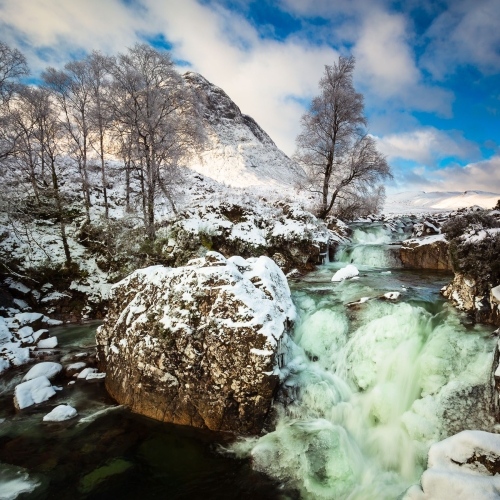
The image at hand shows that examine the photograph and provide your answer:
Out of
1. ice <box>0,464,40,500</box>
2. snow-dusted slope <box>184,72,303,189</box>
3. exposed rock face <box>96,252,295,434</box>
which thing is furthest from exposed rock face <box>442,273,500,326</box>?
snow-dusted slope <box>184,72,303,189</box>

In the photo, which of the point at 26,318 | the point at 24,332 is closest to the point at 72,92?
the point at 26,318

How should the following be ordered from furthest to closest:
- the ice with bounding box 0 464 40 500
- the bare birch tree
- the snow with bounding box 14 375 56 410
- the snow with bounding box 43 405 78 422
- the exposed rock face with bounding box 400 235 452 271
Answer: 1. the bare birch tree
2. the exposed rock face with bounding box 400 235 452 271
3. the snow with bounding box 14 375 56 410
4. the snow with bounding box 43 405 78 422
5. the ice with bounding box 0 464 40 500

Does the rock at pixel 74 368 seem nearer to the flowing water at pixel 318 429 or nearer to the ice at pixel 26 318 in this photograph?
the flowing water at pixel 318 429

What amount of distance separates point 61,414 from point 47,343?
14.5ft

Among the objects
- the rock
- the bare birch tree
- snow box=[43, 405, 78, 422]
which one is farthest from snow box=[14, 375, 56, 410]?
the bare birch tree

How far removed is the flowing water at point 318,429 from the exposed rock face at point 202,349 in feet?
1.30

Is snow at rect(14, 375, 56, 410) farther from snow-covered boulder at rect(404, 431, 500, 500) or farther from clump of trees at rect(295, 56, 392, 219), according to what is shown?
clump of trees at rect(295, 56, 392, 219)

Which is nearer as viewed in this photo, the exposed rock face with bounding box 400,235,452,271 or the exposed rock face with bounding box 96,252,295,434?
the exposed rock face with bounding box 96,252,295,434

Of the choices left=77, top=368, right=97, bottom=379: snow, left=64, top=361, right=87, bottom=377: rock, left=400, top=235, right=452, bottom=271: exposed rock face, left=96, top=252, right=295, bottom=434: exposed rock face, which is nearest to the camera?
left=96, top=252, right=295, bottom=434: exposed rock face

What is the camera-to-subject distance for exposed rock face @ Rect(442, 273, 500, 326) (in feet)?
21.3

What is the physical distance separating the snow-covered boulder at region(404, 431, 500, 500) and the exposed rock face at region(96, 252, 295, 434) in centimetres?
290

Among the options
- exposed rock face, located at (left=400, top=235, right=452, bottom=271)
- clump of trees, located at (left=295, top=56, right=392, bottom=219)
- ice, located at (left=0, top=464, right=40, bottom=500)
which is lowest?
ice, located at (left=0, top=464, right=40, bottom=500)

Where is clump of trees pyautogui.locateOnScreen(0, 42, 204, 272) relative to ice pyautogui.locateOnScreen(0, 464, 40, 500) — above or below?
above

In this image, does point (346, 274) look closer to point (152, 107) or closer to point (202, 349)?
point (202, 349)
